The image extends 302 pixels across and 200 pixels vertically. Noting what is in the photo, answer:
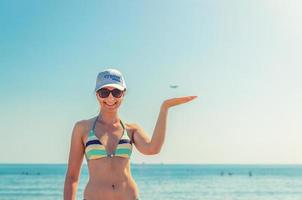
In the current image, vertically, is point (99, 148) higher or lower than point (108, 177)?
higher

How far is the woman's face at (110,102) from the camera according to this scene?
4.18 m

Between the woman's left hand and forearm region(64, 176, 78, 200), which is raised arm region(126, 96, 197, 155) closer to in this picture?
the woman's left hand

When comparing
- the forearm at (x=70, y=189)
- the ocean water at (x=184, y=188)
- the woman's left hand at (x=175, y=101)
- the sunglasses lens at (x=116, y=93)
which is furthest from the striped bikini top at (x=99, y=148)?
the ocean water at (x=184, y=188)

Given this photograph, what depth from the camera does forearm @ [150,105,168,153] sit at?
13.1 ft

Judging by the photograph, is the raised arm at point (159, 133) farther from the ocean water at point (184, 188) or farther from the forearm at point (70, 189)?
the ocean water at point (184, 188)

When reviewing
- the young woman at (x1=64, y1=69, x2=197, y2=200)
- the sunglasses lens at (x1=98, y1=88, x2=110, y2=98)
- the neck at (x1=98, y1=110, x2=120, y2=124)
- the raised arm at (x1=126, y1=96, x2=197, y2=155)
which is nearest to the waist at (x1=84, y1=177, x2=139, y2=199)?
the young woman at (x1=64, y1=69, x2=197, y2=200)

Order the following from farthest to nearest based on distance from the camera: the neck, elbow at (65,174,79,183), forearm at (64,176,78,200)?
1. the neck
2. elbow at (65,174,79,183)
3. forearm at (64,176,78,200)

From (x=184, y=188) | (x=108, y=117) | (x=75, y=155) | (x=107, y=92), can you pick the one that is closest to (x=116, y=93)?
(x=107, y=92)

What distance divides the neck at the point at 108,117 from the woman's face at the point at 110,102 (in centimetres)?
6

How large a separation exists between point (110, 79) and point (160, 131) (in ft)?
1.84

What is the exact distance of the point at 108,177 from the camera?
417 cm

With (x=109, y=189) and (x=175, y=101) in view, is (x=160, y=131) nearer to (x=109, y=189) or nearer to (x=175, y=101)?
(x=175, y=101)

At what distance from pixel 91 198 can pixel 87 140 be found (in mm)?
442

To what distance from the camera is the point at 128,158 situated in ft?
14.0
